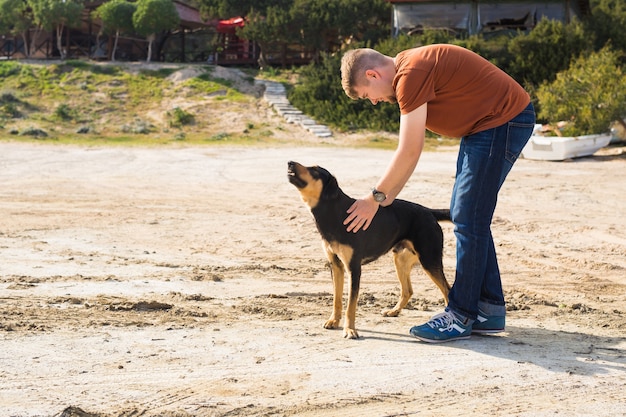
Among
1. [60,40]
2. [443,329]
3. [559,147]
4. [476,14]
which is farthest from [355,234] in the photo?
[60,40]

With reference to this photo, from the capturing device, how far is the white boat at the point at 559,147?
17000 mm

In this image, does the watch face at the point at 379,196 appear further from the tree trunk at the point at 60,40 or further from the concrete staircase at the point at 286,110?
the tree trunk at the point at 60,40

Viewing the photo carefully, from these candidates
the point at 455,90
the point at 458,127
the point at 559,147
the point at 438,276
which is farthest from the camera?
the point at 559,147

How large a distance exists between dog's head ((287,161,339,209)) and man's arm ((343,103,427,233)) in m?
0.34

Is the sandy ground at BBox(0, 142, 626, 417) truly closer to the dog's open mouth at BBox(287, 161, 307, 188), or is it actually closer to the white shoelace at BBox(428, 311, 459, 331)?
the white shoelace at BBox(428, 311, 459, 331)

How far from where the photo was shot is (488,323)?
17.9 ft

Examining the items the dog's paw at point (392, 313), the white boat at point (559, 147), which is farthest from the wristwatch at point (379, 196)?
the white boat at point (559, 147)

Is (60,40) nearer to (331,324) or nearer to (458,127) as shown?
(331,324)

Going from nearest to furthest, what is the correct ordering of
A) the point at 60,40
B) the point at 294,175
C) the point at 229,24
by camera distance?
the point at 294,175
the point at 60,40
the point at 229,24

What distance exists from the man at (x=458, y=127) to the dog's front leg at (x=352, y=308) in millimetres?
353

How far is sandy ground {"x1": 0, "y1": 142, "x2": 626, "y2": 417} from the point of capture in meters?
4.25

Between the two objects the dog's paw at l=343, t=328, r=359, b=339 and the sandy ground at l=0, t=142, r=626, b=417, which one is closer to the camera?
the sandy ground at l=0, t=142, r=626, b=417

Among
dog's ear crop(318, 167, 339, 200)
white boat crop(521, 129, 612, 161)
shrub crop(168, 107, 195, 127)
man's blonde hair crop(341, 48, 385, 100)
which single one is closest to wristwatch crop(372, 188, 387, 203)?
dog's ear crop(318, 167, 339, 200)

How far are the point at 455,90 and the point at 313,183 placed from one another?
1.13 m
